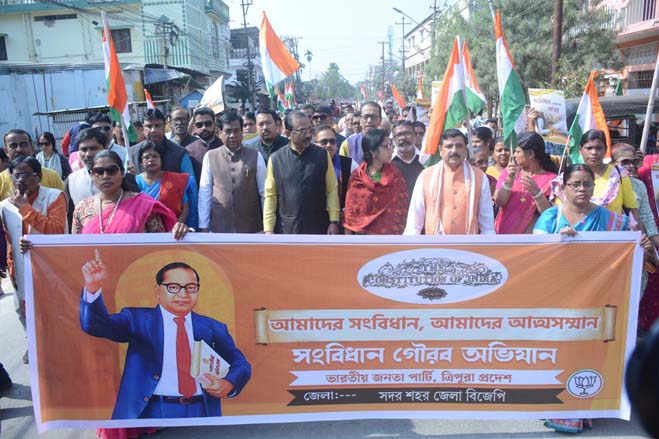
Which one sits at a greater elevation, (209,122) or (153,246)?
(209,122)

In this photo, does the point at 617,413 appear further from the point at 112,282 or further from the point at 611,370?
the point at 112,282

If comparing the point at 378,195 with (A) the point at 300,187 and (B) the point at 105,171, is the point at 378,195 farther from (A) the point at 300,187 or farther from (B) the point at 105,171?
(B) the point at 105,171

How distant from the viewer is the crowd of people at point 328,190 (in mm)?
3318

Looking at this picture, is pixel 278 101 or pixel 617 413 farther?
pixel 278 101

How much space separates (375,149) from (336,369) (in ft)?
5.58

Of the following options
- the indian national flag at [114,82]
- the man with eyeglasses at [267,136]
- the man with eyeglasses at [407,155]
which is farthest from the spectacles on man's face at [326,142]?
the indian national flag at [114,82]

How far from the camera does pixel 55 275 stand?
3047mm

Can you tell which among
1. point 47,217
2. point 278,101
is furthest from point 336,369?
point 278,101

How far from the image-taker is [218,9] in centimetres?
4744

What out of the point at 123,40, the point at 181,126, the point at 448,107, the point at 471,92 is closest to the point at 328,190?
the point at 448,107

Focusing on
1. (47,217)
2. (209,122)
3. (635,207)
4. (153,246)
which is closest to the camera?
(153,246)

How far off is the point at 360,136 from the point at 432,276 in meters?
3.16

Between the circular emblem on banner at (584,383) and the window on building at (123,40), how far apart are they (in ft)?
125

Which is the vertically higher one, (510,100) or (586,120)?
(510,100)
